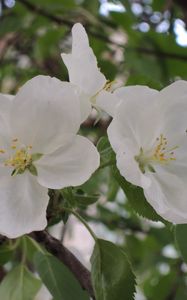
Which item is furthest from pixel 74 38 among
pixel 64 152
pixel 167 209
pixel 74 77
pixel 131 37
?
pixel 131 37

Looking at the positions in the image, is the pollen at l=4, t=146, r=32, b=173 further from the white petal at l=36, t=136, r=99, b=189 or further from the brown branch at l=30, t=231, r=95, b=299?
the brown branch at l=30, t=231, r=95, b=299

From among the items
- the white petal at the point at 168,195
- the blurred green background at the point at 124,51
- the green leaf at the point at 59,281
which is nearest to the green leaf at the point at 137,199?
the white petal at the point at 168,195

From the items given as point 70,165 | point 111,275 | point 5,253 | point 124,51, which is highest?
point 70,165

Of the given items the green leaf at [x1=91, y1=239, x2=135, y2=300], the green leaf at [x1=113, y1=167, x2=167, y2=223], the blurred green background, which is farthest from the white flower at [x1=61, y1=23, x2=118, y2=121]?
the blurred green background

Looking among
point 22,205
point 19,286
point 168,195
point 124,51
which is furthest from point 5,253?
point 124,51

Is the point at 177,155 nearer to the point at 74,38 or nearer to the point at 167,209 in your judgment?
the point at 167,209

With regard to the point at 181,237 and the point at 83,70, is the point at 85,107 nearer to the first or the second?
the point at 83,70
